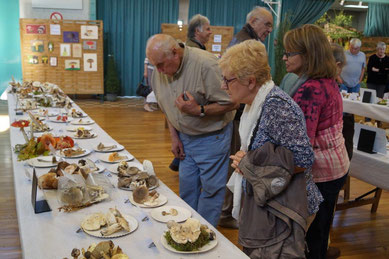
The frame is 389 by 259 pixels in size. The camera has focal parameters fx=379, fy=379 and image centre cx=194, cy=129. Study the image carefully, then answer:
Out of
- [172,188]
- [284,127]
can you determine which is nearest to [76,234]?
[284,127]

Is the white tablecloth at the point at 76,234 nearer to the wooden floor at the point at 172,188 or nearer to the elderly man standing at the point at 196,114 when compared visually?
the elderly man standing at the point at 196,114

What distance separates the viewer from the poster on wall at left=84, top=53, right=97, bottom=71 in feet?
29.3

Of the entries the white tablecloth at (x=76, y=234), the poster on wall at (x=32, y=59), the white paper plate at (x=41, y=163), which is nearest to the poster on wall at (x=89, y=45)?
the poster on wall at (x=32, y=59)

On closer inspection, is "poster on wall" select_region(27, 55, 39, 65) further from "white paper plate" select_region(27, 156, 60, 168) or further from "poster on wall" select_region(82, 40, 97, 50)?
"white paper plate" select_region(27, 156, 60, 168)

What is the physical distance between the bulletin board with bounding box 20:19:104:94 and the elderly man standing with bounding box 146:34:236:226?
6.84 m

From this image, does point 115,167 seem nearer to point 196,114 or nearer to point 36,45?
point 196,114

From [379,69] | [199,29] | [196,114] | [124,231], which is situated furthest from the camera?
[379,69]

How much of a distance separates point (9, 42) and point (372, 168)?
8.70m

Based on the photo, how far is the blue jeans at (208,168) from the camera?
246 centimetres

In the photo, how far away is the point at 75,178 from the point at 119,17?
8.76m

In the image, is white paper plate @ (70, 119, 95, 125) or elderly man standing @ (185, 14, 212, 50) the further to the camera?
white paper plate @ (70, 119, 95, 125)

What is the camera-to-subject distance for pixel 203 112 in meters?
2.35

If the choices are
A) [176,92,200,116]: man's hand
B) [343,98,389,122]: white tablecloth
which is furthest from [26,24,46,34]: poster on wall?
[176,92,200,116]: man's hand

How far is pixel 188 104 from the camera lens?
7.52ft
